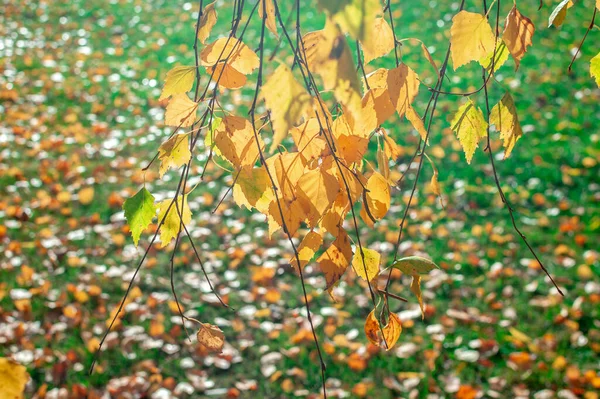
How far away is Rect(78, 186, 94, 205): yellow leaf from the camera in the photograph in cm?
405

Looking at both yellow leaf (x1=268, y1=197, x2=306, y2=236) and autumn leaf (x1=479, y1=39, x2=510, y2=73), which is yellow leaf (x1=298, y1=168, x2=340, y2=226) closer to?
yellow leaf (x1=268, y1=197, x2=306, y2=236)

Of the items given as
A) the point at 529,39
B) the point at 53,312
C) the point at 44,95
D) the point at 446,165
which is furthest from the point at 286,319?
the point at 44,95

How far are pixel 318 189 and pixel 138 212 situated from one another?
369mm

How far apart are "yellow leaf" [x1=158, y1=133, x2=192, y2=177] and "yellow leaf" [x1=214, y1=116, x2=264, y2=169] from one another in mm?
68

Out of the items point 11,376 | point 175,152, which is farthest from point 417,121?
point 11,376

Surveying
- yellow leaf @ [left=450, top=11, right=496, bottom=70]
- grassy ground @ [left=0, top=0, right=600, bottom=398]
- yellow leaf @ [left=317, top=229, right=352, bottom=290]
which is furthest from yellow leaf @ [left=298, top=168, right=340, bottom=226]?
grassy ground @ [left=0, top=0, right=600, bottom=398]

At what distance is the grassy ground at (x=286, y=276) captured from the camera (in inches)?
105

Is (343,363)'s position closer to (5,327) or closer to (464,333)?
(464,333)

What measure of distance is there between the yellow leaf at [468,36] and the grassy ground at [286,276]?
73.7 inches

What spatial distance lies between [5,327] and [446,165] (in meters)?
2.95

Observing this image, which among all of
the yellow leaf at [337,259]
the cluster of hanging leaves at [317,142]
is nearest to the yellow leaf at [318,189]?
the cluster of hanging leaves at [317,142]

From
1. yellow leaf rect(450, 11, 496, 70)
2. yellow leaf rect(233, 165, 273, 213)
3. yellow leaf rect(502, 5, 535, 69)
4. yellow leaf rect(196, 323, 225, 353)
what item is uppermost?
yellow leaf rect(450, 11, 496, 70)

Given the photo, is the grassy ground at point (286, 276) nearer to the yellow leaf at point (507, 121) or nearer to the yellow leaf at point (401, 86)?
the yellow leaf at point (507, 121)

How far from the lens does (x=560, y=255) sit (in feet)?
11.0
